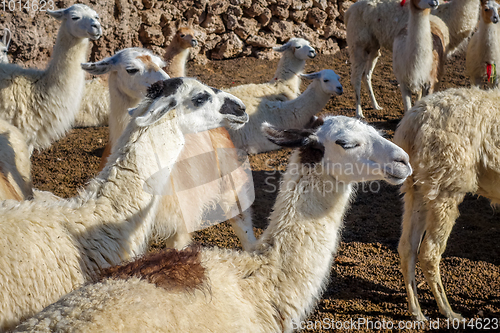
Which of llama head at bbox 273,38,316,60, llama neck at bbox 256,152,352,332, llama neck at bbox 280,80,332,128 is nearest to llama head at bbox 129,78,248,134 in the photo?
llama neck at bbox 256,152,352,332

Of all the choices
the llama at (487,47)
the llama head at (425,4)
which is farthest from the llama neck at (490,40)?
the llama head at (425,4)

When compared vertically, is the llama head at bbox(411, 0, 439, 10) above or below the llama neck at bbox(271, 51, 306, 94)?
above

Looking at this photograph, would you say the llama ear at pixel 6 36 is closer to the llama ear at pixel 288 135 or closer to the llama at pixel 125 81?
the llama at pixel 125 81

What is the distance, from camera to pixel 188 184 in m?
3.31

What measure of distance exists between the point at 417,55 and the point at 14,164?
5.42m

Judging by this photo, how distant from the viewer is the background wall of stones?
784 cm

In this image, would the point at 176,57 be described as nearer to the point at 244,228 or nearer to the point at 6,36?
the point at 6,36

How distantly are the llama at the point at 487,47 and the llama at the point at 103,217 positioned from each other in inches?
211

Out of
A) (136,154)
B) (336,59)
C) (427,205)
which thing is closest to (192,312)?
(136,154)

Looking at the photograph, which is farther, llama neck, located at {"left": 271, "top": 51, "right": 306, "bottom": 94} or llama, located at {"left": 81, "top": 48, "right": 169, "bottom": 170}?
llama neck, located at {"left": 271, "top": 51, "right": 306, "bottom": 94}

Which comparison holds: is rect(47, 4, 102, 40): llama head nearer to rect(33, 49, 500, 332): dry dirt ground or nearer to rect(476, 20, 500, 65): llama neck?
rect(33, 49, 500, 332): dry dirt ground

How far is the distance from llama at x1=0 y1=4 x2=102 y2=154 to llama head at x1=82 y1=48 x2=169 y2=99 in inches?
46.4

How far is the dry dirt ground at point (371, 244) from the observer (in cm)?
371

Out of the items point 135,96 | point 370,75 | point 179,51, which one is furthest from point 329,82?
point 135,96
